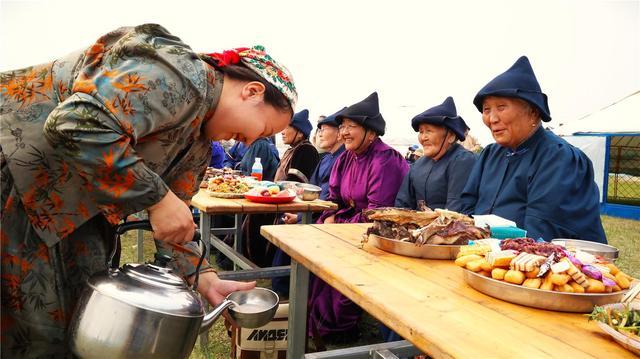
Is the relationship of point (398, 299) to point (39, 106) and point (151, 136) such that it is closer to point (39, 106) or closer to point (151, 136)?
point (151, 136)

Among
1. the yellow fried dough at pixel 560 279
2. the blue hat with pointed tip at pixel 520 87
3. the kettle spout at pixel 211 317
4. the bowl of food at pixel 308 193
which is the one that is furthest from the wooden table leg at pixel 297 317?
the bowl of food at pixel 308 193

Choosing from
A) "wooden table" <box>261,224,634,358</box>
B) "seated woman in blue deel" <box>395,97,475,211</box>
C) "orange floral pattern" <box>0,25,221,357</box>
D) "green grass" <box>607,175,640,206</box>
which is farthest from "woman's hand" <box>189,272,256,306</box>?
"green grass" <box>607,175,640,206</box>

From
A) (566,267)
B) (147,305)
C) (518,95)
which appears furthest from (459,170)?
(147,305)

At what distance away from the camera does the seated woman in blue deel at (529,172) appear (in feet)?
7.30

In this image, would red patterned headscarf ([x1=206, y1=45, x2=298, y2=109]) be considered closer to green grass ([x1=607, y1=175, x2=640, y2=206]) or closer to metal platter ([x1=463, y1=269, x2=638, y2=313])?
metal platter ([x1=463, y1=269, x2=638, y2=313])

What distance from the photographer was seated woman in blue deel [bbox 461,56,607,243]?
2.23m

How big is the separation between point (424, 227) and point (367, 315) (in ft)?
8.72

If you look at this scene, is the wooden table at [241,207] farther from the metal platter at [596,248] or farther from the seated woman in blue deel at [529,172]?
the metal platter at [596,248]

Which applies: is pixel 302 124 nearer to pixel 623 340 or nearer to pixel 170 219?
pixel 170 219

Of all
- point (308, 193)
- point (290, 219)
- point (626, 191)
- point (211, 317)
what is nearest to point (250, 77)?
point (211, 317)

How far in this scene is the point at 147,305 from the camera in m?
1.04

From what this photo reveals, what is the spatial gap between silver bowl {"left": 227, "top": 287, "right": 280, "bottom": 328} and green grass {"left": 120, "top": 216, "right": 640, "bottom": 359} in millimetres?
1536

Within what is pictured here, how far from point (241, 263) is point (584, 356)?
2.91 m

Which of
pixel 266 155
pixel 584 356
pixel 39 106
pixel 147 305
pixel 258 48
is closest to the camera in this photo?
pixel 584 356
